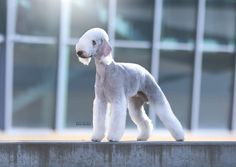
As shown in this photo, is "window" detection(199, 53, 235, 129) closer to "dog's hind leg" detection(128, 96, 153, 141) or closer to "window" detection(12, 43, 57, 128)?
"window" detection(12, 43, 57, 128)

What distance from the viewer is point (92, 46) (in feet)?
23.0

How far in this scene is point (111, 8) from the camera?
11844mm

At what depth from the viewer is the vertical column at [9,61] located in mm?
11281

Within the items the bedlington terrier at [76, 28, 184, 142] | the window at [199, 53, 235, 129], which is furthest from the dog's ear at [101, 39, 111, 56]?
the window at [199, 53, 235, 129]

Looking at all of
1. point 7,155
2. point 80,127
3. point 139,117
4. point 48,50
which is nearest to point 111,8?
point 48,50

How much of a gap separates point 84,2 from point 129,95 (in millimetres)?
4687

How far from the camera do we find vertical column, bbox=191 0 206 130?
12319 mm

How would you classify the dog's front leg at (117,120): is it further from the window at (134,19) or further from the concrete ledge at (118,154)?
the window at (134,19)

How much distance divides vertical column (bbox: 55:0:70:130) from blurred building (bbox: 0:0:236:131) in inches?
0.7

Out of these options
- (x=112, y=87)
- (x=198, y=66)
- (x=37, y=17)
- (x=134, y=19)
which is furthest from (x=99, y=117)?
(x=198, y=66)

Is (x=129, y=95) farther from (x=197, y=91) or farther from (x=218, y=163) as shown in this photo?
(x=197, y=91)

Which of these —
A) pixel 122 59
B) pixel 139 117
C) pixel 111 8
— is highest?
pixel 111 8

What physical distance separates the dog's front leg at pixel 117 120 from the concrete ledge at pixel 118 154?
11 cm

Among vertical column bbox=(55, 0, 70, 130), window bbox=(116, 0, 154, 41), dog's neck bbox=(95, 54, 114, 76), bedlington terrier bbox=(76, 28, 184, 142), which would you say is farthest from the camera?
window bbox=(116, 0, 154, 41)
